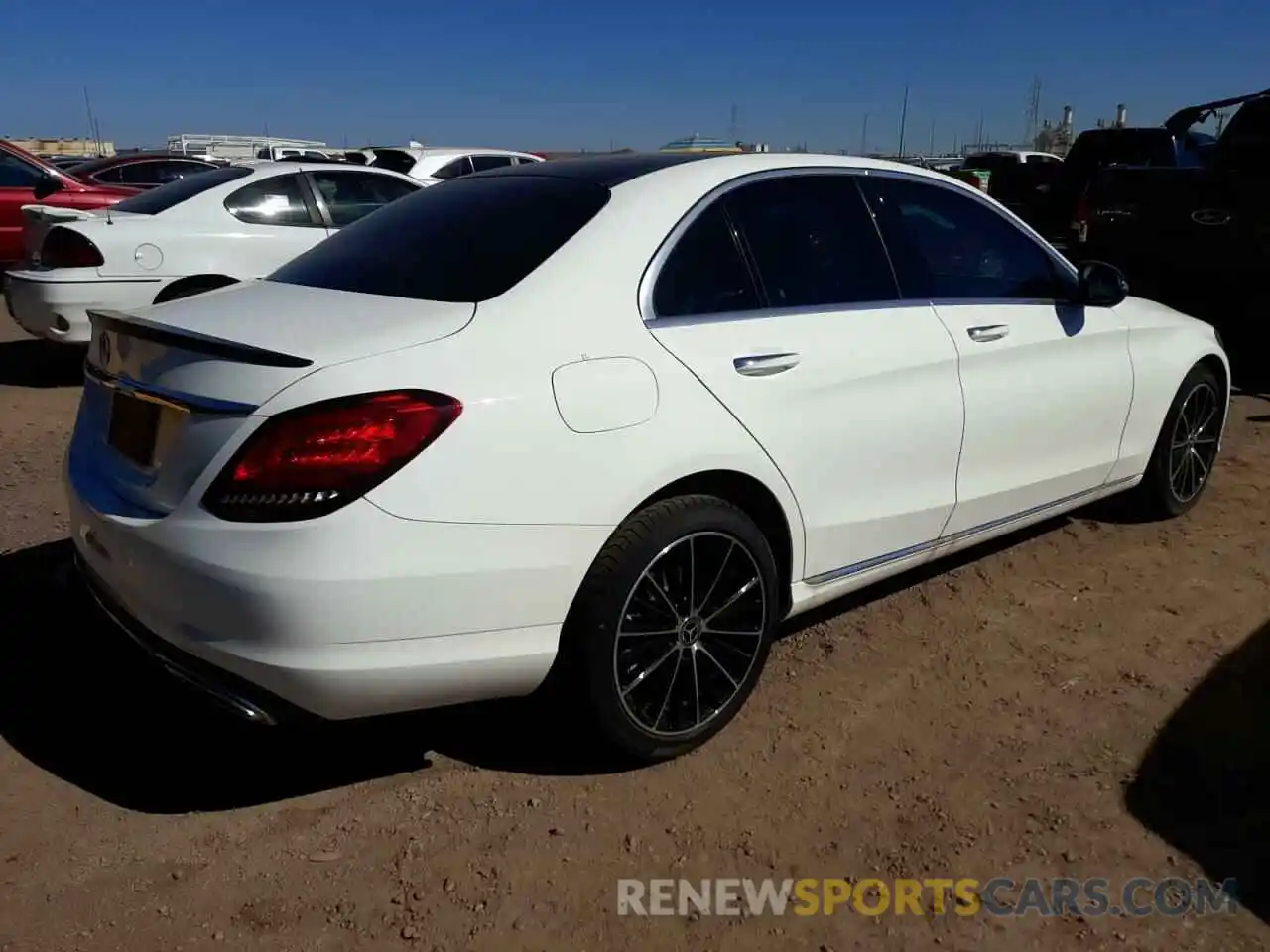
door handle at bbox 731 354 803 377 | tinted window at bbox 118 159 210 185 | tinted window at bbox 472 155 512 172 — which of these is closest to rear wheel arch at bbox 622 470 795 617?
door handle at bbox 731 354 803 377

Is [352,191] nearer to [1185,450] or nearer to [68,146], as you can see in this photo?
[1185,450]

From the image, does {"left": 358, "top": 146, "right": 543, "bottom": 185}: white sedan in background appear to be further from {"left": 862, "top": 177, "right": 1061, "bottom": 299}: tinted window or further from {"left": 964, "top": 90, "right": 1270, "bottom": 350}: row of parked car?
{"left": 862, "top": 177, "right": 1061, "bottom": 299}: tinted window

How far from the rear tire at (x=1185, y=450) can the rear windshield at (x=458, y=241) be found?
305cm

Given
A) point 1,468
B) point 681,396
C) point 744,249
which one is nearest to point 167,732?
point 681,396

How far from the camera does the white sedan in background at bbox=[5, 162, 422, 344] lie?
276 inches

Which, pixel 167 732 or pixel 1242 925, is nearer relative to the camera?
pixel 1242 925

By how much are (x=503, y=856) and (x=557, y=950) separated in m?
0.35

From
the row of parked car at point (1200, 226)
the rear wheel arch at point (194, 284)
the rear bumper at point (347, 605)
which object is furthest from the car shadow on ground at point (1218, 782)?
the rear wheel arch at point (194, 284)

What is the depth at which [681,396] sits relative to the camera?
2805mm

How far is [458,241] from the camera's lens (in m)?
3.10

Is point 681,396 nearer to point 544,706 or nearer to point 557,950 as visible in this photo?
point 544,706

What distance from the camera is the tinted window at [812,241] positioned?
3248 mm

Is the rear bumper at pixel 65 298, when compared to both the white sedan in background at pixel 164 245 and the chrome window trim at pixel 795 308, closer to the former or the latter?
the white sedan in background at pixel 164 245

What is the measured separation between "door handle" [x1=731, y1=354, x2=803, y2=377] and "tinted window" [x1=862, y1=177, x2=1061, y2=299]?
734 mm
